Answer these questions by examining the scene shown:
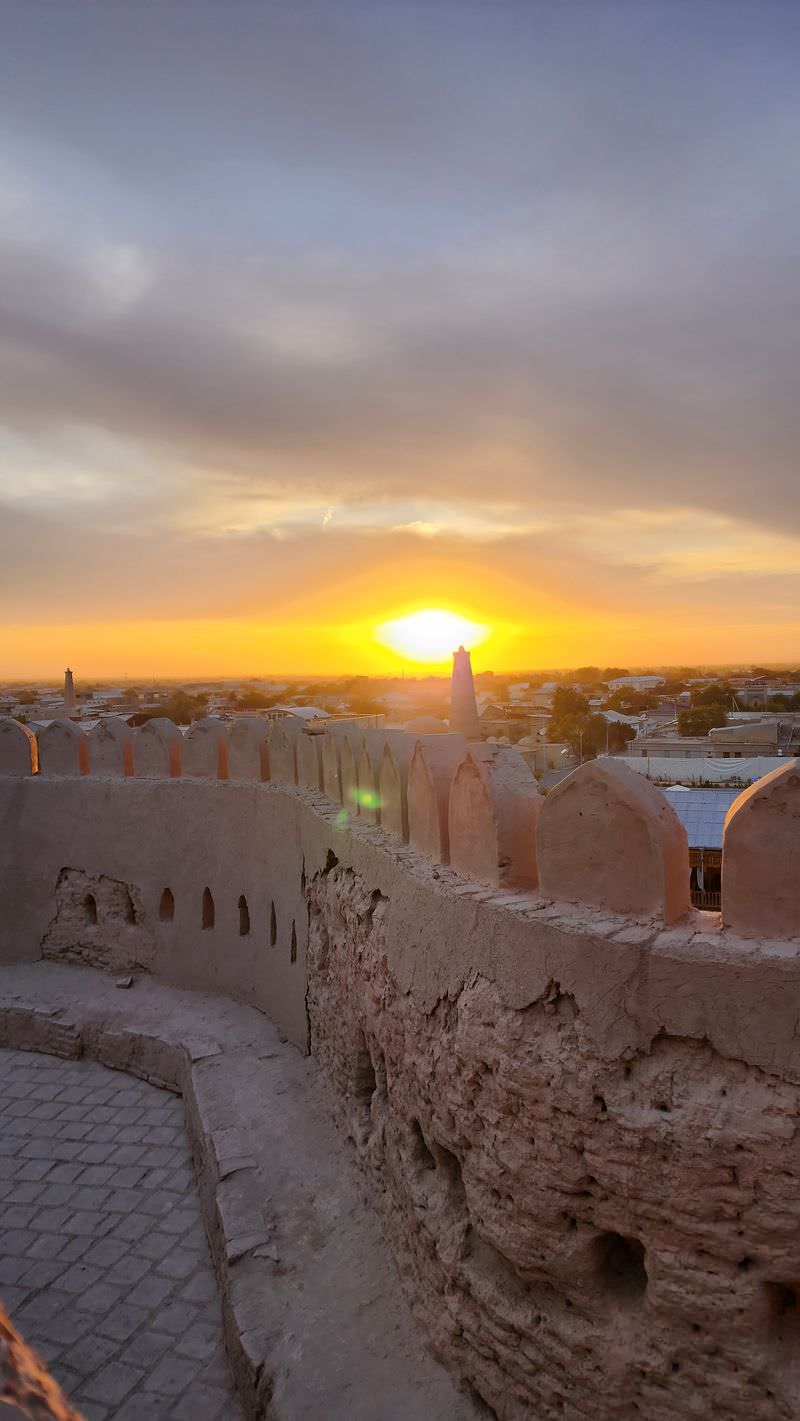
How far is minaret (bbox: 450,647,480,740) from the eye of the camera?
1456 cm

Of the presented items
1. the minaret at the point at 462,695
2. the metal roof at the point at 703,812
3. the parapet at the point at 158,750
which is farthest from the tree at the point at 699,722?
the parapet at the point at 158,750

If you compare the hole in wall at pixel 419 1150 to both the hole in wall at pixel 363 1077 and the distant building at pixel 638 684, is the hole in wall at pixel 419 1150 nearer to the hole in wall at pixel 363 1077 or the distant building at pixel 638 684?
the hole in wall at pixel 363 1077

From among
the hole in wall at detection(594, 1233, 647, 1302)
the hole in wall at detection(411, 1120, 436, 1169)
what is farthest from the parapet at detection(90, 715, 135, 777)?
the hole in wall at detection(594, 1233, 647, 1302)

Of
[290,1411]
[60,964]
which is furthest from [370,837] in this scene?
[60,964]

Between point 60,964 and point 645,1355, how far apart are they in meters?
8.06

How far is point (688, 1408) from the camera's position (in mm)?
2846

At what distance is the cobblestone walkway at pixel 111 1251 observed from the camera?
4207 millimetres

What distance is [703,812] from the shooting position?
32.4 ft

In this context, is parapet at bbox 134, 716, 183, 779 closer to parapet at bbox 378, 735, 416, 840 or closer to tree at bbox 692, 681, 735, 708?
parapet at bbox 378, 735, 416, 840

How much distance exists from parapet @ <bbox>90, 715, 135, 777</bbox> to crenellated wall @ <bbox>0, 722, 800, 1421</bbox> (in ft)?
17.3

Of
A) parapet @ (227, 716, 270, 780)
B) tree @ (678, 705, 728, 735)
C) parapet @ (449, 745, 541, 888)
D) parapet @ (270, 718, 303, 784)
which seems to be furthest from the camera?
tree @ (678, 705, 728, 735)

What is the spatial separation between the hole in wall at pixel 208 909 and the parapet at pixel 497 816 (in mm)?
5266

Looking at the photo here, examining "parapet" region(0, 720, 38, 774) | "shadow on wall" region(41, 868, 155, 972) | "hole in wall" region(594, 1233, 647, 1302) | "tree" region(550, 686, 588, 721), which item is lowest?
"shadow on wall" region(41, 868, 155, 972)

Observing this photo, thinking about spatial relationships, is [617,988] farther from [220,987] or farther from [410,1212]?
[220,987]
